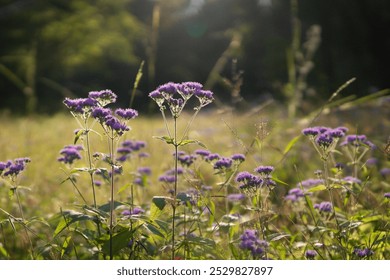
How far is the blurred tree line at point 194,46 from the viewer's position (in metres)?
5.91

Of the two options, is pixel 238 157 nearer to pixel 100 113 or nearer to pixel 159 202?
pixel 159 202

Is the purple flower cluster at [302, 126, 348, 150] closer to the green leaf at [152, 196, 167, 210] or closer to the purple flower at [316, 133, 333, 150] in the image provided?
the purple flower at [316, 133, 333, 150]

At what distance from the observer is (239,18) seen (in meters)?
22.6

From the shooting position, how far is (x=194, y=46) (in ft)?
86.5

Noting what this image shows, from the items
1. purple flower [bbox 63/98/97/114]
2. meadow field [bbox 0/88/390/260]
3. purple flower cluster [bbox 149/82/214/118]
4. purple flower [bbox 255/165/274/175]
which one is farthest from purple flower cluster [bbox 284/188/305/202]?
purple flower [bbox 63/98/97/114]

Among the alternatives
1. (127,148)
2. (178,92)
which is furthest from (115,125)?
(127,148)

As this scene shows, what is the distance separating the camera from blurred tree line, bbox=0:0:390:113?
19.4ft

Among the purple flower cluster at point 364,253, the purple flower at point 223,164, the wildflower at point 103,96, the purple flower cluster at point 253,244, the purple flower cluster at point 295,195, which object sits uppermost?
the wildflower at point 103,96

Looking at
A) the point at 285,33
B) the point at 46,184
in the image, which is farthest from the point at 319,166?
the point at 285,33

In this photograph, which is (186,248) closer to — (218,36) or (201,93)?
(201,93)

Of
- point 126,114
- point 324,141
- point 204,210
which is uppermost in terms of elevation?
point 126,114

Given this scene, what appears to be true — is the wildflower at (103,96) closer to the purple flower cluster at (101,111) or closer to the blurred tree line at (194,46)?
the purple flower cluster at (101,111)

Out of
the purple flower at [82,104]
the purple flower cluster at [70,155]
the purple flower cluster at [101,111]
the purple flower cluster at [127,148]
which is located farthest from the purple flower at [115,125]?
the purple flower cluster at [127,148]
